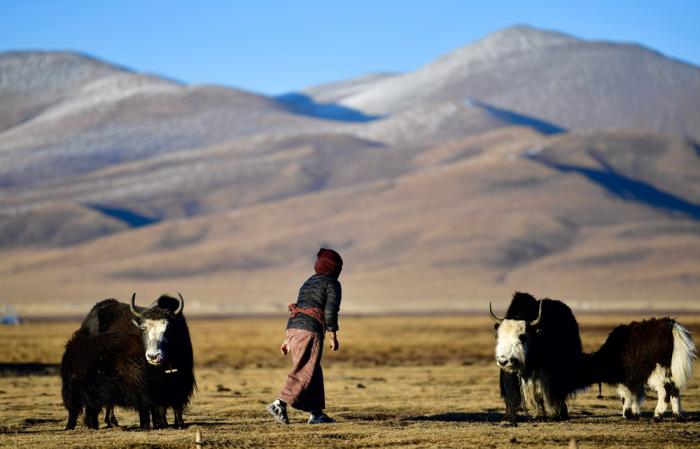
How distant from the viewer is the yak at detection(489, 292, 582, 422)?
14.0 meters

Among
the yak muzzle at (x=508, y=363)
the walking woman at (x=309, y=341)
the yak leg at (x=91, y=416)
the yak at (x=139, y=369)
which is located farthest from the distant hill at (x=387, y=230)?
the yak muzzle at (x=508, y=363)

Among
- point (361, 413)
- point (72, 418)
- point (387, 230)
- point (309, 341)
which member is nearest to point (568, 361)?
point (361, 413)

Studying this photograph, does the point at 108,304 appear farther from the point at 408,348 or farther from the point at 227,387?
the point at 408,348

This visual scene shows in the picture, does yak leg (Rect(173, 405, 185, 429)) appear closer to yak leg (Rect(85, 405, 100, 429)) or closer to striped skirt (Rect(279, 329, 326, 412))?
yak leg (Rect(85, 405, 100, 429))

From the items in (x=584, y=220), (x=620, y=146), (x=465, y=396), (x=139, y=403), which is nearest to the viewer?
(x=139, y=403)

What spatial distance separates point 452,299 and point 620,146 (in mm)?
79651

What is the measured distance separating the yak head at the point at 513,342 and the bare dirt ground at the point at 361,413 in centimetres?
67

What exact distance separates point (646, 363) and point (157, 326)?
5422mm

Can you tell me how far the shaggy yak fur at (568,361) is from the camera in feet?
46.3

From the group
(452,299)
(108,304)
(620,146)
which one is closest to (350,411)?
(108,304)

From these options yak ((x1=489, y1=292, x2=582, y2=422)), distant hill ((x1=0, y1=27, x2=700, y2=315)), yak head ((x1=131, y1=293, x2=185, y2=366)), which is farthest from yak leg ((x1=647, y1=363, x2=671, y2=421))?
distant hill ((x1=0, y1=27, x2=700, y2=315))

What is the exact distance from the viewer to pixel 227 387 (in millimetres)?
22703

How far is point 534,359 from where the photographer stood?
14266mm

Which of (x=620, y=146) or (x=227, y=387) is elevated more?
(x=620, y=146)
